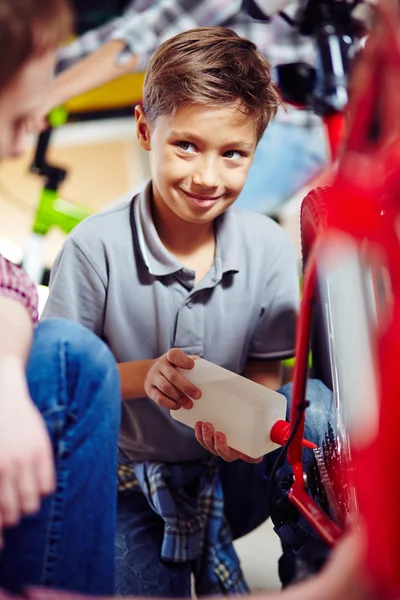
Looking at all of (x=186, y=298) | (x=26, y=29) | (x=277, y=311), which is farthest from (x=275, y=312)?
(x=26, y=29)

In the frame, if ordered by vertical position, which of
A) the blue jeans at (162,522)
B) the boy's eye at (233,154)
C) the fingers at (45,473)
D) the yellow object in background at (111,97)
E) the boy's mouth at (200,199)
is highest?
the yellow object in background at (111,97)

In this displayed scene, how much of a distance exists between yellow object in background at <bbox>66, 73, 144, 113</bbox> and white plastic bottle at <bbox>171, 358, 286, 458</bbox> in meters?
2.02

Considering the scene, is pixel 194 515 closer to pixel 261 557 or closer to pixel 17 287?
pixel 261 557

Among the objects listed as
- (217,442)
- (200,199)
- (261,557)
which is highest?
(200,199)

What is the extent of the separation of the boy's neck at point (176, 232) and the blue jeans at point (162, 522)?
18 centimetres

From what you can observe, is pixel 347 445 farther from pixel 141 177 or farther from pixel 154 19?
pixel 141 177

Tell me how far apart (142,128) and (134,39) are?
65 centimetres

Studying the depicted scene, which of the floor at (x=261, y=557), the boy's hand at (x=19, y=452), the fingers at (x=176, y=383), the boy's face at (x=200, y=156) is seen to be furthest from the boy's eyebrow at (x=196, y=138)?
the floor at (x=261, y=557)

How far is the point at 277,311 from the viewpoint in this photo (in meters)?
0.90

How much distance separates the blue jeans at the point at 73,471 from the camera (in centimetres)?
56

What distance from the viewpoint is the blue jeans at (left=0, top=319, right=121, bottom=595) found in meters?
0.56

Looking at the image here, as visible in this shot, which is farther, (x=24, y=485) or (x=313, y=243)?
(x=313, y=243)

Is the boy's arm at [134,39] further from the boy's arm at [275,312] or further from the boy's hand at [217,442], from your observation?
the boy's hand at [217,442]

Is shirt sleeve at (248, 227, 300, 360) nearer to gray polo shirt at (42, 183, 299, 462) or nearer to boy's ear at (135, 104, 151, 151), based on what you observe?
gray polo shirt at (42, 183, 299, 462)
